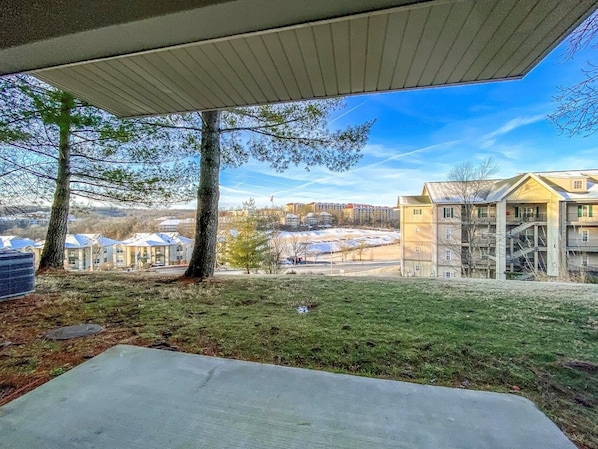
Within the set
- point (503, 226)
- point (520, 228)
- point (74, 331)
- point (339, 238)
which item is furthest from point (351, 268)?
point (74, 331)

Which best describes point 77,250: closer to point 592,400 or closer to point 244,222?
point 244,222

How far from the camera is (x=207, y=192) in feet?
14.3

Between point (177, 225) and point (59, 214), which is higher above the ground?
point (59, 214)

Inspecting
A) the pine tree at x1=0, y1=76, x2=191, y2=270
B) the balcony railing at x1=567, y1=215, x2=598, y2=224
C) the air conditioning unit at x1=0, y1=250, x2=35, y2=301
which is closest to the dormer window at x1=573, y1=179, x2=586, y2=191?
the balcony railing at x1=567, y1=215, x2=598, y2=224

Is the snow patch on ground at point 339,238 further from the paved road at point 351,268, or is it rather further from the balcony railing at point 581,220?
the balcony railing at point 581,220

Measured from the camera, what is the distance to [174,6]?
3.91 feet

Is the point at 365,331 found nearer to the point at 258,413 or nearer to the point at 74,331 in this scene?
the point at 258,413

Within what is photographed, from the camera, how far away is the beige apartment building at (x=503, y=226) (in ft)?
26.4

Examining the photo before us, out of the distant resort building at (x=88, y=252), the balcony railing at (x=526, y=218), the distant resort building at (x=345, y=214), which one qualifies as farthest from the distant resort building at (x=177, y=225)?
the balcony railing at (x=526, y=218)

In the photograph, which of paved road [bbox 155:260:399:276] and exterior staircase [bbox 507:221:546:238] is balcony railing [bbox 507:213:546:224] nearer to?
exterior staircase [bbox 507:221:546:238]

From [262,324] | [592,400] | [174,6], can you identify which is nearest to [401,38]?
[174,6]

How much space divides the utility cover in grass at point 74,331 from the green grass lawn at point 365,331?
9cm

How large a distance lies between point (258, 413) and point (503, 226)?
441 inches

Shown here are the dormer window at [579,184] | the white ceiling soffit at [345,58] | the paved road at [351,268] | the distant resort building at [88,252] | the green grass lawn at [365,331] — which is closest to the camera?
the white ceiling soffit at [345,58]
